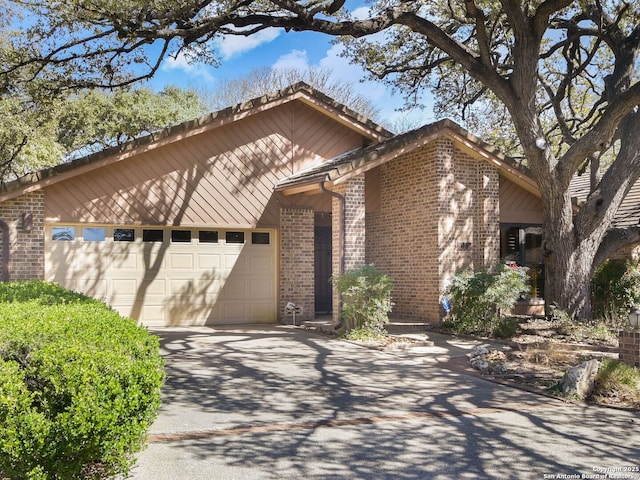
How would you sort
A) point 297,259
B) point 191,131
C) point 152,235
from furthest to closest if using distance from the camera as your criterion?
1. point 297,259
2. point 152,235
3. point 191,131

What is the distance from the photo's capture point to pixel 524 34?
39.9ft

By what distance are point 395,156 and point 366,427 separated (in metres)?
8.35

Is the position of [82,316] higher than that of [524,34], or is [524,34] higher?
[524,34]

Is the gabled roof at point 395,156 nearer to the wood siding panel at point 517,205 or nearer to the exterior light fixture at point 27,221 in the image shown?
the wood siding panel at point 517,205

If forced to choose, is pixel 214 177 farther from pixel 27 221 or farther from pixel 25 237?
pixel 25 237

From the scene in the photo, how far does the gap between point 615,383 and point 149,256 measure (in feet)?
32.5

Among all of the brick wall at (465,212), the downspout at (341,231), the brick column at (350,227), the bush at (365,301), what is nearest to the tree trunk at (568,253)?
the brick wall at (465,212)

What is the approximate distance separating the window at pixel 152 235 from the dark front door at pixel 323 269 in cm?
451


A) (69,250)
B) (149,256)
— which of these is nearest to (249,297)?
(149,256)

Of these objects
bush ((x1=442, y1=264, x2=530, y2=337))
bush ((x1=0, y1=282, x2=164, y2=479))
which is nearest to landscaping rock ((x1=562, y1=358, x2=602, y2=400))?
bush ((x1=442, y1=264, x2=530, y2=337))

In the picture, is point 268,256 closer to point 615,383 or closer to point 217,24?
point 217,24

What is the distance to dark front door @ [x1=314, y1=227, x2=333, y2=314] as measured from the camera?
1658 centimetres

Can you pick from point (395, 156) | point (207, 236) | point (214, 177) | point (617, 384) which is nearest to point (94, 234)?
point (207, 236)

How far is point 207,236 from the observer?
14227mm
